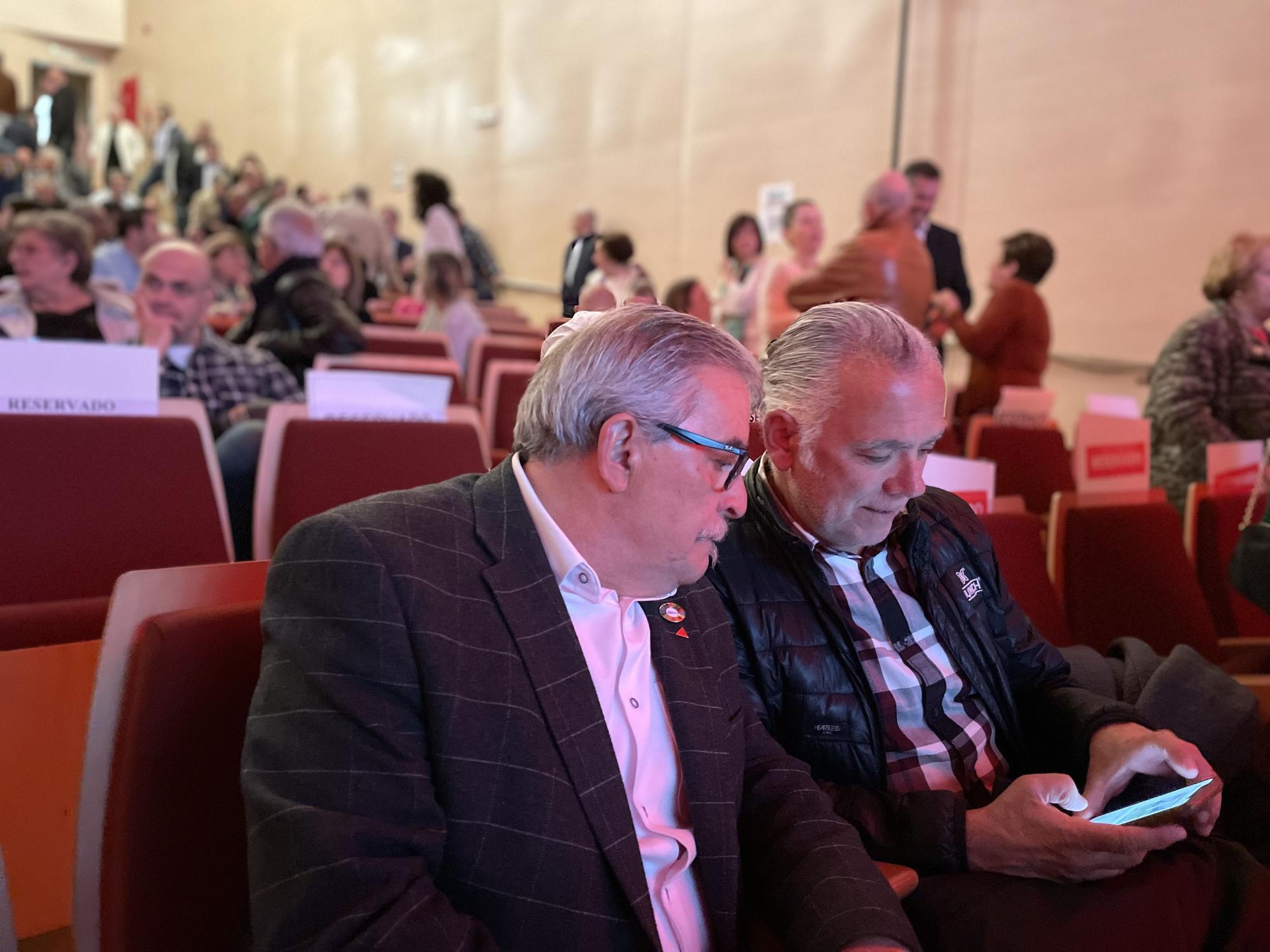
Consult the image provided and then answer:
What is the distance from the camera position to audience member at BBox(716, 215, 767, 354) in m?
6.14

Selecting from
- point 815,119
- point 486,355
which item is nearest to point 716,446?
point 486,355

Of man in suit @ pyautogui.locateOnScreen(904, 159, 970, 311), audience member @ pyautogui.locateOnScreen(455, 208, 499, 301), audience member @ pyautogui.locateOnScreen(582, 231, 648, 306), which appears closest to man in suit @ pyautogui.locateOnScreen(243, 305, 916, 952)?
audience member @ pyautogui.locateOnScreen(582, 231, 648, 306)

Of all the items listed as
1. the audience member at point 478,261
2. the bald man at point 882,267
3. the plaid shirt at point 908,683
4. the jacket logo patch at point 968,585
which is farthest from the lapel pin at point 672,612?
the audience member at point 478,261

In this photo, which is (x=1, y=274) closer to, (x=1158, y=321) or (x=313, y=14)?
(x=1158, y=321)

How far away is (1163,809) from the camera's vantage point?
1.44m

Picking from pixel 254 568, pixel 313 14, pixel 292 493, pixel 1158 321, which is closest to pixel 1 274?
pixel 292 493

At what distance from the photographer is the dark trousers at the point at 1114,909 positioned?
135 centimetres

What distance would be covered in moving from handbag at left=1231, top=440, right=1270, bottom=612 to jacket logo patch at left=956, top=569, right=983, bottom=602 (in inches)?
28.6

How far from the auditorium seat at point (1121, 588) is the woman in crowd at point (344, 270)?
14.7ft

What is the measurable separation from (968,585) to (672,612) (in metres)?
0.63

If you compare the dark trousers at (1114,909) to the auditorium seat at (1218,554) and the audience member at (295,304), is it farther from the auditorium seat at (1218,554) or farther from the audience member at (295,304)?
the audience member at (295,304)

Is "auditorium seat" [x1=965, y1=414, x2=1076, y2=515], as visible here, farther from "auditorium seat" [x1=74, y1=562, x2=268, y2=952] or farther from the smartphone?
"auditorium seat" [x1=74, y1=562, x2=268, y2=952]

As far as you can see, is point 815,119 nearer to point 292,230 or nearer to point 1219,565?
point 292,230

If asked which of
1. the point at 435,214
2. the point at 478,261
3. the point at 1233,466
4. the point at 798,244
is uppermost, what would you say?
the point at 435,214
